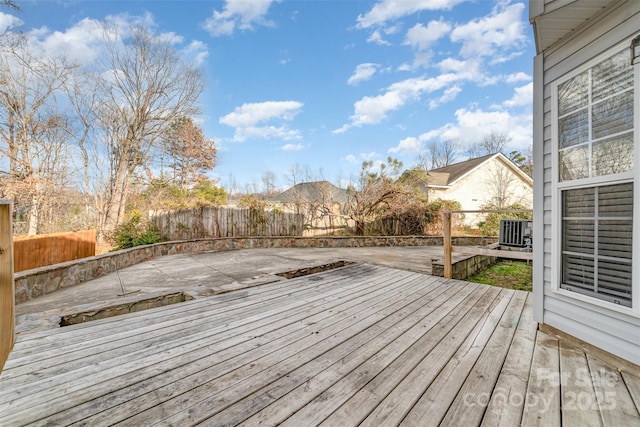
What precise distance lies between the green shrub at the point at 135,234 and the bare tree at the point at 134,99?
2498mm

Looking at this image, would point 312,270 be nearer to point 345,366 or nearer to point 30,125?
point 345,366

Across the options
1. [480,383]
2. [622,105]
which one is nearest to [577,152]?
[622,105]

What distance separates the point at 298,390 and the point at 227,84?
13483mm

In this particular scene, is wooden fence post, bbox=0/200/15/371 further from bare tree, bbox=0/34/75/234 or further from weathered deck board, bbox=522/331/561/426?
bare tree, bbox=0/34/75/234

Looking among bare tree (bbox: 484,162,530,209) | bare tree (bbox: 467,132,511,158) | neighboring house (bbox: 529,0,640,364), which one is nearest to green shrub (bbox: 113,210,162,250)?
neighboring house (bbox: 529,0,640,364)

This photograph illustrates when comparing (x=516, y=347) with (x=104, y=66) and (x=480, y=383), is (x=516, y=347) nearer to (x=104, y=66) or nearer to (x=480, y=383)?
(x=480, y=383)

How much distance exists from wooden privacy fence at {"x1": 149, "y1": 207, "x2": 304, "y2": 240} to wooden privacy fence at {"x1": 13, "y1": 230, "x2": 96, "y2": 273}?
228 centimetres

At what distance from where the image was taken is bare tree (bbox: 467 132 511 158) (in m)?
21.2

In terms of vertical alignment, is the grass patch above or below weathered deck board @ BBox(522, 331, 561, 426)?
below

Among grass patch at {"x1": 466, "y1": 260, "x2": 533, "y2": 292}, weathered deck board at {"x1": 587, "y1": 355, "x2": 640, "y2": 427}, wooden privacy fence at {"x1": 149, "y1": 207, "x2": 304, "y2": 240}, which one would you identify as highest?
wooden privacy fence at {"x1": 149, "y1": 207, "x2": 304, "y2": 240}

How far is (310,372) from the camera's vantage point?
59.9 inches

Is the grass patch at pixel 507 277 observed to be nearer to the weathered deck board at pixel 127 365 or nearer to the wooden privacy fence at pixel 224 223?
the weathered deck board at pixel 127 365

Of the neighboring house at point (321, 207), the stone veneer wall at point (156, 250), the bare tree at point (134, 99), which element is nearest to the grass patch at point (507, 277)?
the stone veneer wall at point (156, 250)

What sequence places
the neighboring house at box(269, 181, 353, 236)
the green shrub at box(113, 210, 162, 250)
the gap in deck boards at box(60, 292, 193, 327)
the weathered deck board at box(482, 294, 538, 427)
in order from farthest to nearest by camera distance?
the neighboring house at box(269, 181, 353, 236) < the green shrub at box(113, 210, 162, 250) < the gap in deck boards at box(60, 292, 193, 327) < the weathered deck board at box(482, 294, 538, 427)
